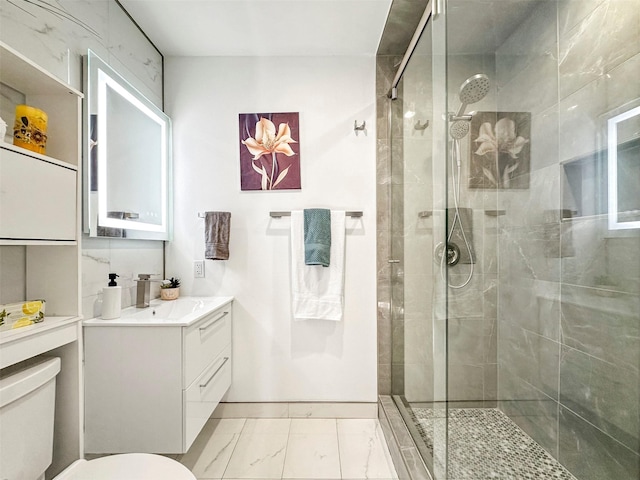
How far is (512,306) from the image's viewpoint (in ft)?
5.31

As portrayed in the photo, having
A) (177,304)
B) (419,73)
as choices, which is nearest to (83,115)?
(177,304)

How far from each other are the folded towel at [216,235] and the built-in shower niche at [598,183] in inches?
71.6

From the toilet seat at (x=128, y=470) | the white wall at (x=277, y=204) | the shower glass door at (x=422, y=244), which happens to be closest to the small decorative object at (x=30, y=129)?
the white wall at (x=277, y=204)

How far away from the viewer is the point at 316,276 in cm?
199

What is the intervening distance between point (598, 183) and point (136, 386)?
2095 mm

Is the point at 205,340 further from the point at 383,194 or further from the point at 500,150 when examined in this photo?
the point at 500,150

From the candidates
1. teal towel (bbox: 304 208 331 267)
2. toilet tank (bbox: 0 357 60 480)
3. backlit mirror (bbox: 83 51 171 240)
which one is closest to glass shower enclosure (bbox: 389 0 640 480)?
teal towel (bbox: 304 208 331 267)

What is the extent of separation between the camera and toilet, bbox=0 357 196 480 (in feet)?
2.96

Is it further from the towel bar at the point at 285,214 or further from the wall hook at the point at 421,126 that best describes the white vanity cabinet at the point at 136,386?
the wall hook at the point at 421,126

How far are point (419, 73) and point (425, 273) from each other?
41.9 inches

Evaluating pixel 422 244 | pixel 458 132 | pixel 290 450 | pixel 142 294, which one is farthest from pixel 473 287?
pixel 142 294

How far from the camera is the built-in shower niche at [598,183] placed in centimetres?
107

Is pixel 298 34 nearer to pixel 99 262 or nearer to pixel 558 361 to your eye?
pixel 99 262

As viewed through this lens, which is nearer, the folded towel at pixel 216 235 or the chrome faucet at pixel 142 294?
the chrome faucet at pixel 142 294
